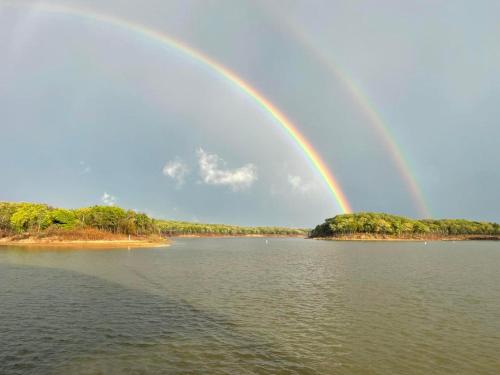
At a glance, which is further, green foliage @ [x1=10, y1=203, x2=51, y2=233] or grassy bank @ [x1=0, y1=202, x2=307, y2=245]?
green foliage @ [x1=10, y1=203, x2=51, y2=233]

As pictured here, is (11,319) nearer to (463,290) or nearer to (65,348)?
(65,348)

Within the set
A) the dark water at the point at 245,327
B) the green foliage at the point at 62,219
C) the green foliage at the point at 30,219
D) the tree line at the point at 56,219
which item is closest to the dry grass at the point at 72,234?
the tree line at the point at 56,219

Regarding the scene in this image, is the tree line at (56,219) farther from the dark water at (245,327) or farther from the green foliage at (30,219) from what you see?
the dark water at (245,327)

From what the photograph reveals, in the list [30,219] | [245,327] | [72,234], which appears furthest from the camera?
[30,219]

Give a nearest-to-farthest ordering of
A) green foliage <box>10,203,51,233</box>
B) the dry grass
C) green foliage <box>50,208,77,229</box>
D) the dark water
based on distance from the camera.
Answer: the dark water < the dry grass < green foliage <box>10,203,51,233</box> < green foliage <box>50,208,77,229</box>

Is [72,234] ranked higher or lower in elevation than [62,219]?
lower

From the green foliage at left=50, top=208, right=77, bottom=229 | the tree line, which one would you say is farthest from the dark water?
the tree line

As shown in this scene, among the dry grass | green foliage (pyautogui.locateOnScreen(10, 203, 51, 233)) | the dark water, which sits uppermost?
green foliage (pyautogui.locateOnScreen(10, 203, 51, 233))

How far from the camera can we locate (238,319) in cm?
3086

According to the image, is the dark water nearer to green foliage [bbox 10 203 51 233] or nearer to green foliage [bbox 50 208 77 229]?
green foliage [bbox 50 208 77 229]

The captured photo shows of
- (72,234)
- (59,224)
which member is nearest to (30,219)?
(59,224)

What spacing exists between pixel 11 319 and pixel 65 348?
33.6ft

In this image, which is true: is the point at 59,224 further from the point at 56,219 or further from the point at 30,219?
the point at 30,219

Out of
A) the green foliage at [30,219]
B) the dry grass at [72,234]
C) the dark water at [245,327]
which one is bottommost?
the dark water at [245,327]
